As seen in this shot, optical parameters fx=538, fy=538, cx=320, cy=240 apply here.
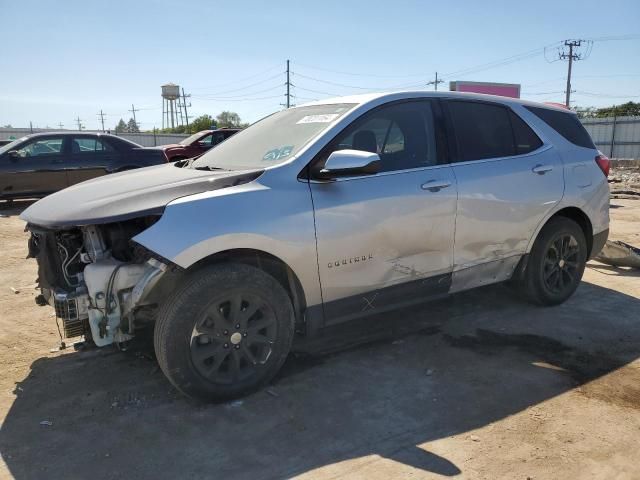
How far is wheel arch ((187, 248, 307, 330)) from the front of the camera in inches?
124

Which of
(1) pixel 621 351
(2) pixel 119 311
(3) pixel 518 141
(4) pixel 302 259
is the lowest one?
(1) pixel 621 351

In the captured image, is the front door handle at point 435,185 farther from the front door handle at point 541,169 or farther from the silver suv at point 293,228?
the front door handle at point 541,169

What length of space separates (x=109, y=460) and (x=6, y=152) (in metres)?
9.98

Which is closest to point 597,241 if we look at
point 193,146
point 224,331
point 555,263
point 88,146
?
point 555,263

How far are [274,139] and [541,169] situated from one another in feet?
7.43

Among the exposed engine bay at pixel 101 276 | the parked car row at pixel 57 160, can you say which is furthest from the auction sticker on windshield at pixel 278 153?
the parked car row at pixel 57 160

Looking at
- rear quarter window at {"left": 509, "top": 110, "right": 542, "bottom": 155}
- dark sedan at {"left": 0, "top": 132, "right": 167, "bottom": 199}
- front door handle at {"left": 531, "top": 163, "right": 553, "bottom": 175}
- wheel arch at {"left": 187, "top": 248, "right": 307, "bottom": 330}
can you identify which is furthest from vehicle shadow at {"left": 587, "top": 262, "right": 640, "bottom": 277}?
dark sedan at {"left": 0, "top": 132, "right": 167, "bottom": 199}

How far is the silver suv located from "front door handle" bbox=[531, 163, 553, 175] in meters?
0.01

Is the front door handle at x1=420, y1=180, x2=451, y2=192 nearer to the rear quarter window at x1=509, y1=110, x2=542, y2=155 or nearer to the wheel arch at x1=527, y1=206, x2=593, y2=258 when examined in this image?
the rear quarter window at x1=509, y1=110, x2=542, y2=155

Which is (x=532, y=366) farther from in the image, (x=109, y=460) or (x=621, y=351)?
(x=109, y=460)

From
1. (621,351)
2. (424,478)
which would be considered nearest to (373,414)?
(424,478)

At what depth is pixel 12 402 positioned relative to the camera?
332cm

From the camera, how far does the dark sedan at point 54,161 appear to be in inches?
424

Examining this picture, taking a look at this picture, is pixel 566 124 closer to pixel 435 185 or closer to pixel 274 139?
pixel 435 185
